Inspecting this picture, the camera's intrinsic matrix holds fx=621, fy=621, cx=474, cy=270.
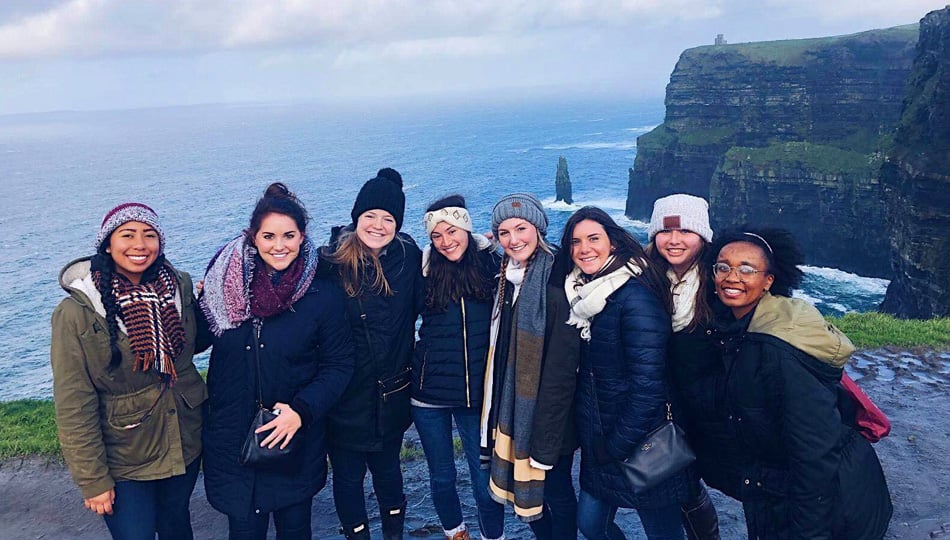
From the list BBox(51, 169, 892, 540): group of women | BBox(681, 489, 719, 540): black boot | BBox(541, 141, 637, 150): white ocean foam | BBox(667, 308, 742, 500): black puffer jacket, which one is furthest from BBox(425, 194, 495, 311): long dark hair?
BBox(541, 141, 637, 150): white ocean foam

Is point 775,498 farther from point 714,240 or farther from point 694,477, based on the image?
point 714,240

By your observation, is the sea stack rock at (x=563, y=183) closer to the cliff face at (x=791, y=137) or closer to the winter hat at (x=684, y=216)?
the cliff face at (x=791, y=137)

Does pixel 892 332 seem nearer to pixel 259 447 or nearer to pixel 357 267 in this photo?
pixel 357 267

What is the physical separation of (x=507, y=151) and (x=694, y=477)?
15358 centimetres

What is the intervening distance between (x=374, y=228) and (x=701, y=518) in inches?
148

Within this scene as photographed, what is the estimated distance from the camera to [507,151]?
155125 mm

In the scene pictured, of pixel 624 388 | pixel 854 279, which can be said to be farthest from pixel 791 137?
pixel 624 388

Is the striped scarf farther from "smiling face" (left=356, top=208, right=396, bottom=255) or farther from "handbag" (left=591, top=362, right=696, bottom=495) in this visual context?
"handbag" (left=591, top=362, right=696, bottom=495)

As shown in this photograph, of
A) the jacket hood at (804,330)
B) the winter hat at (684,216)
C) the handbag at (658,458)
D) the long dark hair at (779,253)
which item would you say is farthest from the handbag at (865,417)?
the winter hat at (684,216)

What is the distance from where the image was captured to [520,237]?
5.08m

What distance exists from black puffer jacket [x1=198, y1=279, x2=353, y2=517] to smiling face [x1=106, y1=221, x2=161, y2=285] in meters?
0.63

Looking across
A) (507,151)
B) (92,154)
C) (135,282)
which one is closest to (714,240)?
(135,282)

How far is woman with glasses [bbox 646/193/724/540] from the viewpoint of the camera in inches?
179

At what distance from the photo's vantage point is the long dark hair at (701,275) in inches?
181
